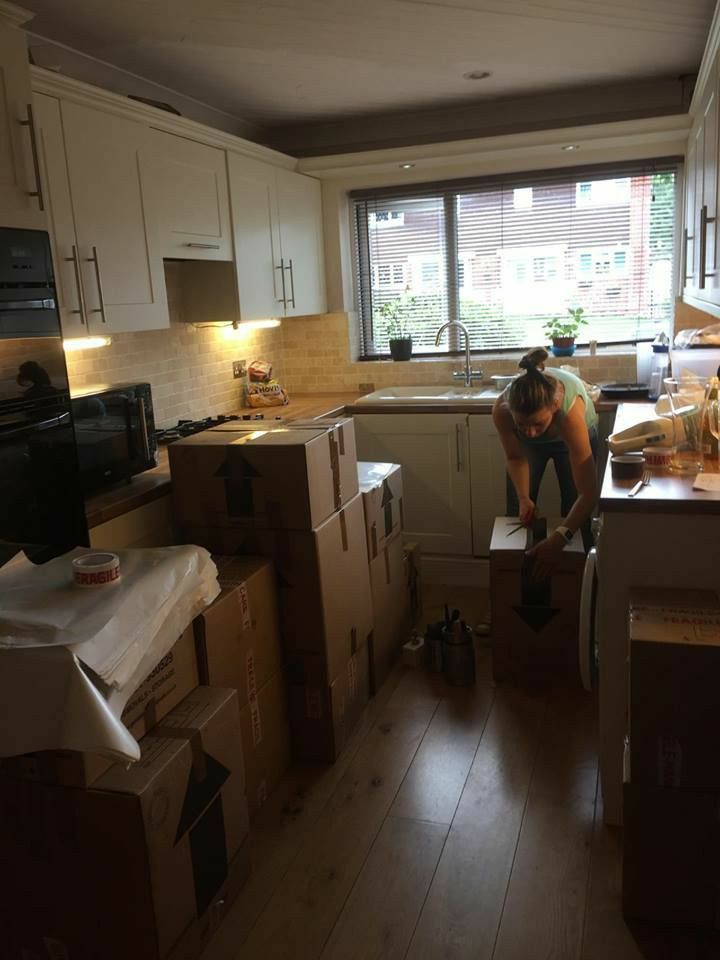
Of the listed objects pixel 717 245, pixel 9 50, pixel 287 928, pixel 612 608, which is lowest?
pixel 287 928

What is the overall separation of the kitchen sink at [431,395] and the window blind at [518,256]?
1.09ft

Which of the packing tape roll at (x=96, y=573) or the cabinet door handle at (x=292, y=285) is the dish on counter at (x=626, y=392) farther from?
the packing tape roll at (x=96, y=573)

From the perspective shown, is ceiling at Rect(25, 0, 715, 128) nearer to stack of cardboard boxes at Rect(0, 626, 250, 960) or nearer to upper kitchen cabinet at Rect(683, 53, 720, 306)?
upper kitchen cabinet at Rect(683, 53, 720, 306)

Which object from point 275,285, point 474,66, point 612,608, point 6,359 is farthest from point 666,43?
point 6,359

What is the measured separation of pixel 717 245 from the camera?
2.37 meters

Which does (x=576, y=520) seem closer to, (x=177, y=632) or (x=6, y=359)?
(x=177, y=632)

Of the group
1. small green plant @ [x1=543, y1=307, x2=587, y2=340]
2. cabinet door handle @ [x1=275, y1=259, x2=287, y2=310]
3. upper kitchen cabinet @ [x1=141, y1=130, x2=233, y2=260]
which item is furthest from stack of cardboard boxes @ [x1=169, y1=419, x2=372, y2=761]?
small green plant @ [x1=543, y1=307, x2=587, y2=340]

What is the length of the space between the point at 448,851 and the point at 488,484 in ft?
7.15

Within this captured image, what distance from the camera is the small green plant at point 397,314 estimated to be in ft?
16.1

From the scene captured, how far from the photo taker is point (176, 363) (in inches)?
152

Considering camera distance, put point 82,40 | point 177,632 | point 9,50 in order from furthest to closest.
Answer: point 82,40
point 9,50
point 177,632

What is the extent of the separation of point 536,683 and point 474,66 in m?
2.66

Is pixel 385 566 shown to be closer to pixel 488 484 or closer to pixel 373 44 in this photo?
pixel 488 484

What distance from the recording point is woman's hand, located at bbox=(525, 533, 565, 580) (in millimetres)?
2953
